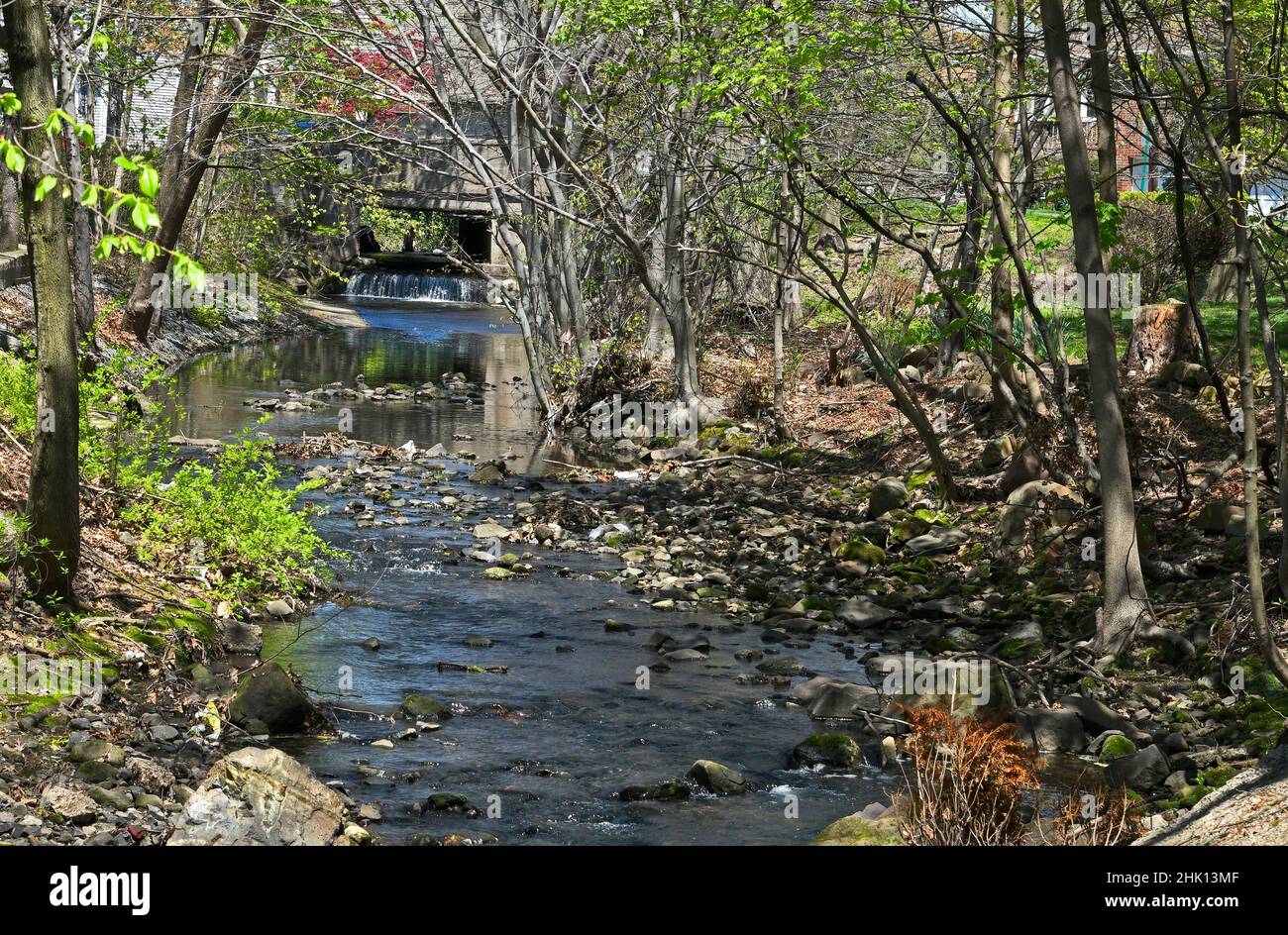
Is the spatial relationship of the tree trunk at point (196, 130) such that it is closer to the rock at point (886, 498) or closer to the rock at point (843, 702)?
the rock at point (886, 498)

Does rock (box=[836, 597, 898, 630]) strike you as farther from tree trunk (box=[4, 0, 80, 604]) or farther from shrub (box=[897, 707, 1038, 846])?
tree trunk (box=[4, 0, 80, 604])

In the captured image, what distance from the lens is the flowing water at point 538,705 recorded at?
682 cm

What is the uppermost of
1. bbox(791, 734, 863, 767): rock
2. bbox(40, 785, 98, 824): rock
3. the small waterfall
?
the small waterfall

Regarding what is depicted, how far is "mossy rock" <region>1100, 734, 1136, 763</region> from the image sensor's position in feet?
25.5

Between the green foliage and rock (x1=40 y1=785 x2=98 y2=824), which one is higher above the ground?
the green foliage

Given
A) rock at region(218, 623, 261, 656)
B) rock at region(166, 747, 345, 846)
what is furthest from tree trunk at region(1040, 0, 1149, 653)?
rock at region(218, 623, 261, 656)

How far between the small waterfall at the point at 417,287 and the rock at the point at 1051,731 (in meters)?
35.8

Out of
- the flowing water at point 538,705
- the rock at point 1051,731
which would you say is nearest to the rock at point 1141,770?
the rock at point 1051,731

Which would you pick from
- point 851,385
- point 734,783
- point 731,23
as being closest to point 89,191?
point 734,783

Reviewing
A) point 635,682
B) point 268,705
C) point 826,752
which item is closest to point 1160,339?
point 635,682

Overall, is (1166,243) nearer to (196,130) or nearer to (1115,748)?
(1115,748)

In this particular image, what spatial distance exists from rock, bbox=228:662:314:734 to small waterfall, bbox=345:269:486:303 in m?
35.5

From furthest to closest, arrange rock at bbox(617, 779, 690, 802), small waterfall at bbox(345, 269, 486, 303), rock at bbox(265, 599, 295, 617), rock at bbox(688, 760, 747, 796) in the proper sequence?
small waterfall at bbox(345, 269, 486, 303) < rock at bbox(265, 599, 295, 617) < rock at bbox(688, 760, 747, 796) < rock at bbox(617, 779, 690, 802)

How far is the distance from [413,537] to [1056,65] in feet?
24.4
